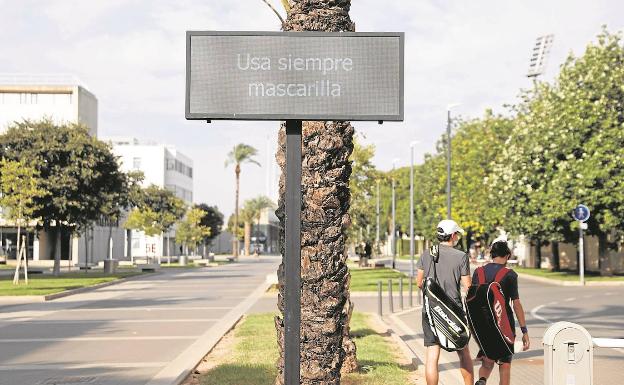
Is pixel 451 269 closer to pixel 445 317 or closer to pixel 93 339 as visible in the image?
pixel 445 317

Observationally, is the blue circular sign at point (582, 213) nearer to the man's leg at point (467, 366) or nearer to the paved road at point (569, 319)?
the paved road at point (569, 319)

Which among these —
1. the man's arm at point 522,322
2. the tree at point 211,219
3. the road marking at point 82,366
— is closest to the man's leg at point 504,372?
the man's arm at point 522,322

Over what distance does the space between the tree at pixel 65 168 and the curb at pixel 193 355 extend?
83.0ft

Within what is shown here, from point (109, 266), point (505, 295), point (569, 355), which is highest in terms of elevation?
point (505, 295)

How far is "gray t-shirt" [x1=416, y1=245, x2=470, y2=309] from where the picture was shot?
8492 millimetres

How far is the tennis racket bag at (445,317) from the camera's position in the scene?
8.30 metres

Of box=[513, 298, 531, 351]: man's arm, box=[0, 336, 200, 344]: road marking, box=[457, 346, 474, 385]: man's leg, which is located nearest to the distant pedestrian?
box=[513, 298, 531, 351]: man's arm

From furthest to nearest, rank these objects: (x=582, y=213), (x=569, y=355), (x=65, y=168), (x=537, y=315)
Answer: (x=65, y=168) < (x=582, y=213) < (x=537, y=315) < (x=569, y=355)

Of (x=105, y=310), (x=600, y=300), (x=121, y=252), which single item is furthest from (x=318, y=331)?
(x=121, y=252)

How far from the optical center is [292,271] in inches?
258

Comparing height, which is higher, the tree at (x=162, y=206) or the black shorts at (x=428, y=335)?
the tree at (x=162, y=206)

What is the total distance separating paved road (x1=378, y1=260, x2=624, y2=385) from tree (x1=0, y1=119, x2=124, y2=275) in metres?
22.8

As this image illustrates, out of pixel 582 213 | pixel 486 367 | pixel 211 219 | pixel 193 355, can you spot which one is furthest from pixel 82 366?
pixel 211 219

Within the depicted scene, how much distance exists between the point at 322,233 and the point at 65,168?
125ft
